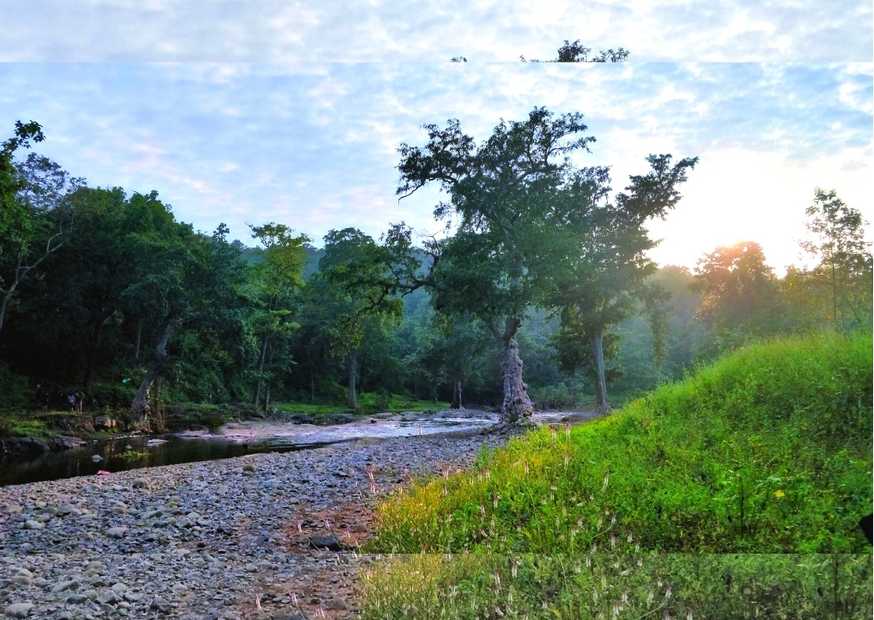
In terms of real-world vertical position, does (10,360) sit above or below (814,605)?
above

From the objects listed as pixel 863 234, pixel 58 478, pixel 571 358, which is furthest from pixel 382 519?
pixel 58 478

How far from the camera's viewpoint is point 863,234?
7.67 feet

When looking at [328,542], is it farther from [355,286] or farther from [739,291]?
[739,291]

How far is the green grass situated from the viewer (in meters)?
2.23

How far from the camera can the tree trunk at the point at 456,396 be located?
7.54 m

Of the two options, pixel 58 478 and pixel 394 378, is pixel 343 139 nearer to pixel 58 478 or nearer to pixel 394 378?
pixel 394 378

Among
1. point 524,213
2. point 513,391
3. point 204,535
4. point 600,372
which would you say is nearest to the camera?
point 524,213

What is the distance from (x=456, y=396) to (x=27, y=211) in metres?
5.22

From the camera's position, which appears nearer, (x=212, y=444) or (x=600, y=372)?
(x=600, y=372)

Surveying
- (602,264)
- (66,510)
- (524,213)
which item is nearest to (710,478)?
(602,264)

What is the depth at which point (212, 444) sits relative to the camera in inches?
582

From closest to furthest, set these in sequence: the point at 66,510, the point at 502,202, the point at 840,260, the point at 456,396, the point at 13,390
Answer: the point at 840,260
the point at 502,202
the point at 66,510
the point at 456,396
the point at 13,390

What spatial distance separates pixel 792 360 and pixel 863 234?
31.2 inches

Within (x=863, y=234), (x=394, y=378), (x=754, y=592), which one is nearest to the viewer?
(x=754, y=592)
